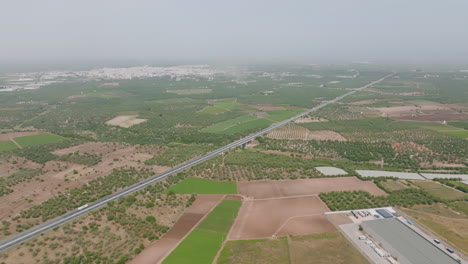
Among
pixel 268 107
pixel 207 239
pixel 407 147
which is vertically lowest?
pixel 207 239

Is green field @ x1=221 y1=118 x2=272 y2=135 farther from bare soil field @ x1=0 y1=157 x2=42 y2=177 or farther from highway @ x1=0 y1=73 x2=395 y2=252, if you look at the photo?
bare soil field @ x1=0 y1=157 x2=42 y2=177

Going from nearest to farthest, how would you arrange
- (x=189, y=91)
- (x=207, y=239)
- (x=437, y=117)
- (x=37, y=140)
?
(x=207, y=239), (x=37, y=140), (x=437, y=117), (x=189, y=91)

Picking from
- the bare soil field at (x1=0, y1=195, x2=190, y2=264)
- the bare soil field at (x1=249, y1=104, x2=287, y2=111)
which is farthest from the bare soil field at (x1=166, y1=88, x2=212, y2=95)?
the bare soil field at (x1=0, y1=195, x2=190, y2=264)

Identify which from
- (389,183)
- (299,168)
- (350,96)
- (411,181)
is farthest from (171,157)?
(350,96)

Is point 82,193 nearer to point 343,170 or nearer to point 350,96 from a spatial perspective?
point 343,170

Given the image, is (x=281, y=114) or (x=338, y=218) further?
(x=281, y=114)

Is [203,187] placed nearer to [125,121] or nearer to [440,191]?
[440,191]

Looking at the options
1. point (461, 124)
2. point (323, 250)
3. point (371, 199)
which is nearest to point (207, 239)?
point (323, 250)
